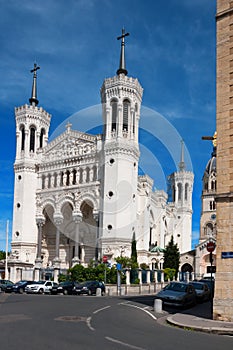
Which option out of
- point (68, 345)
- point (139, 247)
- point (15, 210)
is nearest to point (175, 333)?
point (68, 345)

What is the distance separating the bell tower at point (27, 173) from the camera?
201 feet

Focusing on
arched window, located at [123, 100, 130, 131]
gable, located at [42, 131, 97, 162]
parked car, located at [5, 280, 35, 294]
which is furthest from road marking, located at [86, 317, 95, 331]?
gable, located at [42, 131, 97, 162]

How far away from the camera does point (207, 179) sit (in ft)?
290

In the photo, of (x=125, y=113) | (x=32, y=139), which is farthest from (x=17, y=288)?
(x=32, y=139)

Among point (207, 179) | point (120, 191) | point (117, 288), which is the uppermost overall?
point (207, 179)

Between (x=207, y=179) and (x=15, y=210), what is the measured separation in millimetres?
40868

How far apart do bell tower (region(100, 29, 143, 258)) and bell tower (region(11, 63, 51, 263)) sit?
11.8 meters

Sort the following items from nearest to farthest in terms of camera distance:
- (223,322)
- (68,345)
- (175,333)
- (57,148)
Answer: (68,345)
(175,333)
(223,322)
(57,148)

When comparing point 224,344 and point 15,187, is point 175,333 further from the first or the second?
point 15,187

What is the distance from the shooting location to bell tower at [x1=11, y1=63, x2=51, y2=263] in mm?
61406

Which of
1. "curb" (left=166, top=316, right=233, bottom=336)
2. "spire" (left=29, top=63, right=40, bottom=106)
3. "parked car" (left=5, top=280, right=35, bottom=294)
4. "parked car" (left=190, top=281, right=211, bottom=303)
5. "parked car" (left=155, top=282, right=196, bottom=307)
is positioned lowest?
"parked car" (left=5, top=280, right=35, bottom=294)

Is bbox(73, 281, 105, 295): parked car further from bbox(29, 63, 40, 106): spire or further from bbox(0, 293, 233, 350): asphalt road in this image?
bbox(29, 63, 40, 106): spire

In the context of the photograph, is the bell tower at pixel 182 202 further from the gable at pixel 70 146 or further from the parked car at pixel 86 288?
the parked car at pixel 86 288

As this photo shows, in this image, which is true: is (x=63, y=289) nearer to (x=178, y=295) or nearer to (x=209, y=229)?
(x=178, y=295)
